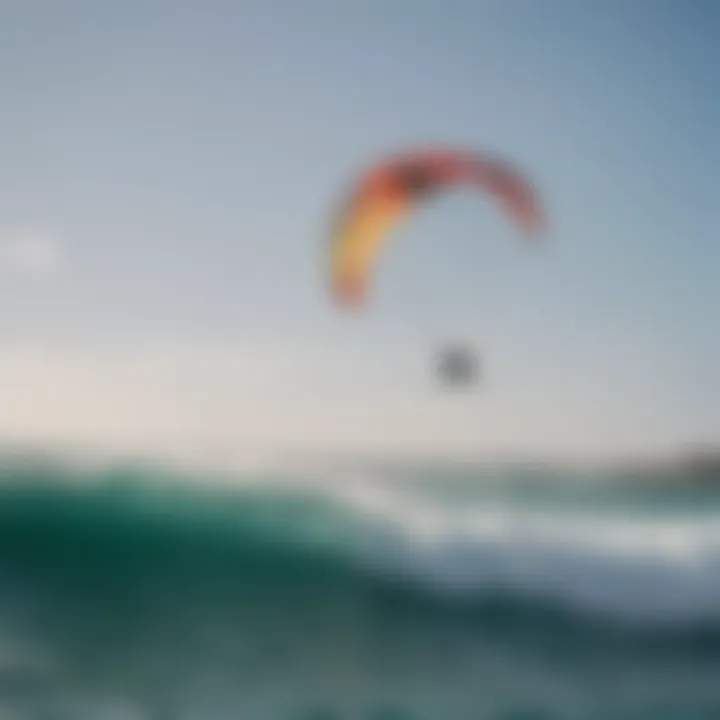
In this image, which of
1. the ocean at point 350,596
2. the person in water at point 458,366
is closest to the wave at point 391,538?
the ocean at point 350,596

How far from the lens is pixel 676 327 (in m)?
1.79

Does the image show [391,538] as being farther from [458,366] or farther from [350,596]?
[458,366]

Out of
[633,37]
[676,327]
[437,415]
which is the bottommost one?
[437,415]

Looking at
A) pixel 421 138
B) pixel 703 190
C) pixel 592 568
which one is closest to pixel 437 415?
pixel 592 568

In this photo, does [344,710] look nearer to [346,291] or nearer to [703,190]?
[346,291]

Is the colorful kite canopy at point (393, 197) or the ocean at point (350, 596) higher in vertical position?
the colorful kite canopy at point (393, 197)

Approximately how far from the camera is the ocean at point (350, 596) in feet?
5.50

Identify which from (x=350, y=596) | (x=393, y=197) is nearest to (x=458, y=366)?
(x=393, y=197)

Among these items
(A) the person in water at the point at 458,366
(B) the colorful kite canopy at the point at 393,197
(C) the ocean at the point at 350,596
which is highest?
(B) the colorful kite canopy at the point at 393,197

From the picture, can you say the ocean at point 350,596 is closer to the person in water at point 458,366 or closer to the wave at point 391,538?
the wave at point 391,538

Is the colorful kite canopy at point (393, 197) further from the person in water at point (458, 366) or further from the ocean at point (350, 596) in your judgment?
the ocean at point (350, 596)

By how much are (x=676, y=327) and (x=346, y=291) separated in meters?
0.59

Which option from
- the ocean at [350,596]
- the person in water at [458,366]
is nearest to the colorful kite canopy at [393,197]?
the person in water at [458,366]

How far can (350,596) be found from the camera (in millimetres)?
1712
